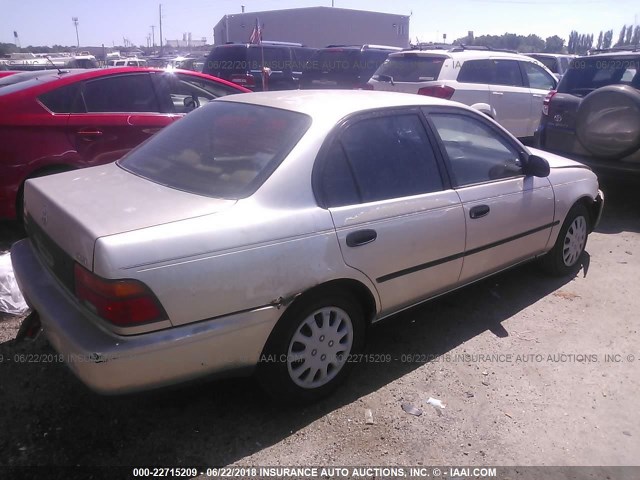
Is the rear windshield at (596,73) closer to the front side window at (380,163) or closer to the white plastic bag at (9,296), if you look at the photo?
the front side window at (380,163)

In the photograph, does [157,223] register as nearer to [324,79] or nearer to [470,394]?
[470,394]

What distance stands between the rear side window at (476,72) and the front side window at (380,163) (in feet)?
18.4

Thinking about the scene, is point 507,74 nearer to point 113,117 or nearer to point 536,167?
point 536,167

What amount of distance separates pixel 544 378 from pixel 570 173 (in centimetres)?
188

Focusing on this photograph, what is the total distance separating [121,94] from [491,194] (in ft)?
12.3

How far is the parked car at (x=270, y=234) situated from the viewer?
7.28ft

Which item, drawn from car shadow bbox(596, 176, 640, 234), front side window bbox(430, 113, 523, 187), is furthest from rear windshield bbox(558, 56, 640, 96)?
front side window bbox(430, 113, 523, 187)

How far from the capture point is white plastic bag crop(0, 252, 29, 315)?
3.72 m

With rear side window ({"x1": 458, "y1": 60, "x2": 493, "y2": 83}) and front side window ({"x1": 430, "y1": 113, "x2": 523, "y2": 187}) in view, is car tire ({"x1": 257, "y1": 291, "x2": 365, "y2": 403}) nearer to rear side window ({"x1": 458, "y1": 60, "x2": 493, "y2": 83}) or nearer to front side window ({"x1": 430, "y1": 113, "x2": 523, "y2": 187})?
front side window ({"x1": 430, "y1": 113, "x2": 523, "y2": 187})

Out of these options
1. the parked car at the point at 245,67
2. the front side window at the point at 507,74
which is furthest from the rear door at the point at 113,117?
the parked car at the point at 245,67

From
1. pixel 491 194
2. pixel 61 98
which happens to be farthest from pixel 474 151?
pixel 61 98

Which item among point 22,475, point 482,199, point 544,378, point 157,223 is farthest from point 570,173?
point 22,475

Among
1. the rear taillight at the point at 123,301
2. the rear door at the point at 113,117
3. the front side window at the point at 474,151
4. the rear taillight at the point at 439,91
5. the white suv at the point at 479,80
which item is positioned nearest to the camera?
the rear taillight at the point at 123,301

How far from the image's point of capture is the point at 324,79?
12.6 m
